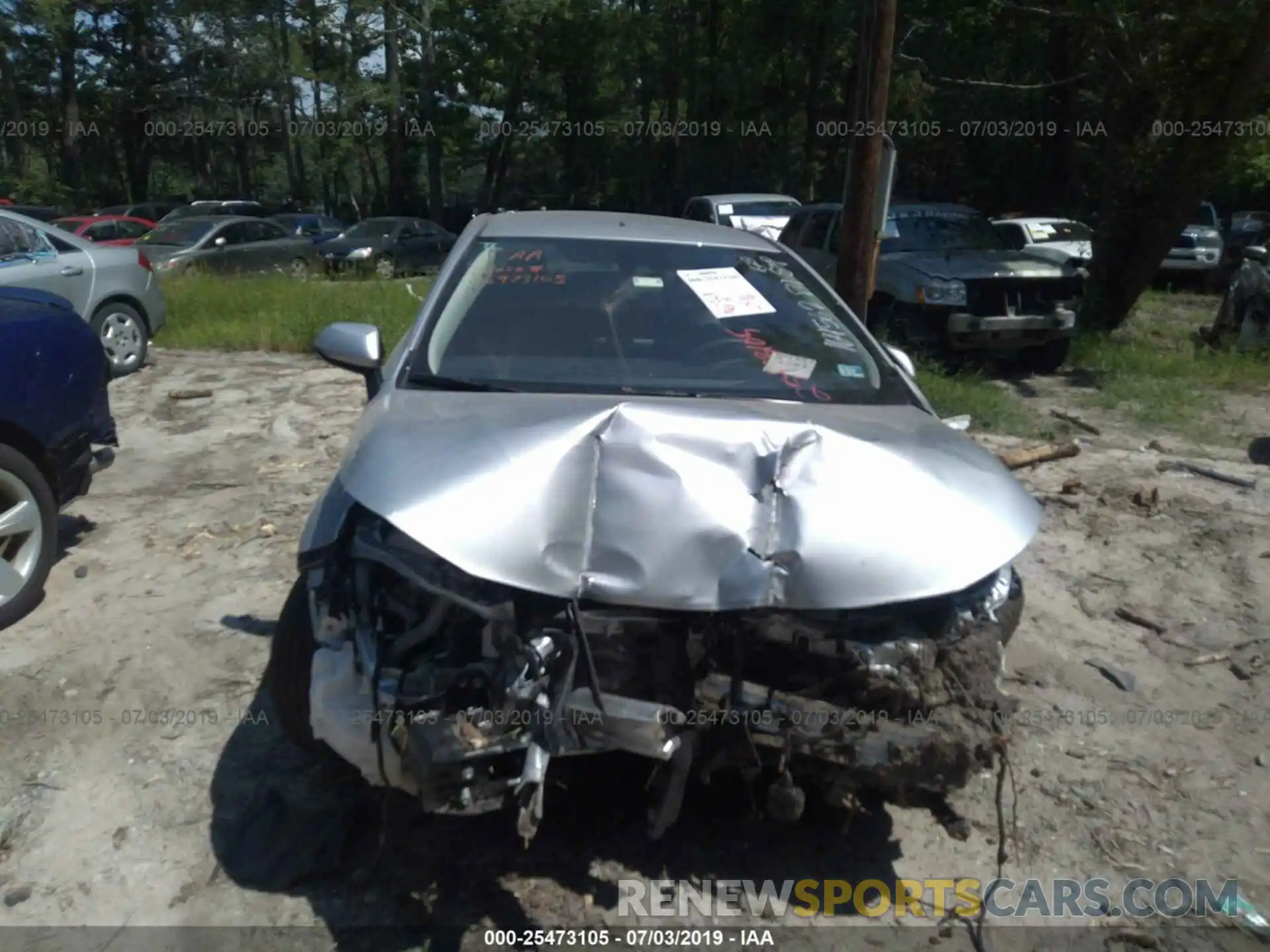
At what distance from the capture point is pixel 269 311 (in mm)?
12398

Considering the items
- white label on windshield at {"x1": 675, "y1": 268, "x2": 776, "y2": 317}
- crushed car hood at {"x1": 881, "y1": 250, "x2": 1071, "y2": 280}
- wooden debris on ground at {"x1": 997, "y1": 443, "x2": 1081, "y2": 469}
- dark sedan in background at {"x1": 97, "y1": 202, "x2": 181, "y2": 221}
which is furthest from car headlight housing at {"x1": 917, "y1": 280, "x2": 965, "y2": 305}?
dark sedan in background at {"x1": 97, "y1": 202, "x2": 181, "y2": 221}

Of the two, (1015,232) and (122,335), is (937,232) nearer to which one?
(1015,232)

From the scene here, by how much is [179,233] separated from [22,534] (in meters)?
14.5

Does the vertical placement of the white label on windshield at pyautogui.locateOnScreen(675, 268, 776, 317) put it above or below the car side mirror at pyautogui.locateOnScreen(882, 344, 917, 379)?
above

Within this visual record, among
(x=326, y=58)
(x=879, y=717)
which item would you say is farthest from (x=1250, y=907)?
(x=326, y=58)

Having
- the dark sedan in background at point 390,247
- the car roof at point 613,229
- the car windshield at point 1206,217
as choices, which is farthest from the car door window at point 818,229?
the car windshield at point 1206,217

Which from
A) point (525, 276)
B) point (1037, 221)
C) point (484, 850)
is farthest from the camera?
point (1037, 221)

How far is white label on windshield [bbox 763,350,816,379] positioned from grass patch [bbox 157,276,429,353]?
6.71 meters

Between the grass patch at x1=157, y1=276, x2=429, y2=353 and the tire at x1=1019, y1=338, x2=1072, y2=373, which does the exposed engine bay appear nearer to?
the grass patch at x1=157, y1=276, x2=429, y2=353

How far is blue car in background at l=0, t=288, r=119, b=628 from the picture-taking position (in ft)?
15.4

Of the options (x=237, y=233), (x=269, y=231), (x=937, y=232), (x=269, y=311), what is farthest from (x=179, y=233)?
(x=937, y=232)

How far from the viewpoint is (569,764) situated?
3.30 meters

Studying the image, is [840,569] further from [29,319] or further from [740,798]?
[29,319]

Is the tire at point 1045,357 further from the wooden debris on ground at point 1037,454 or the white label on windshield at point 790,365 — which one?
the white label on windshield at point 790,365
